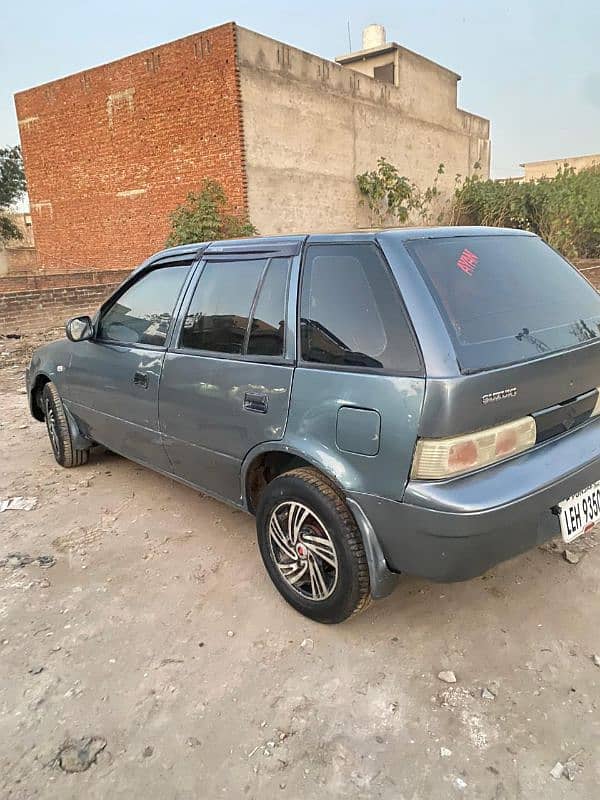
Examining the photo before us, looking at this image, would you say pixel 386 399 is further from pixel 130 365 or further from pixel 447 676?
pixel 130 365

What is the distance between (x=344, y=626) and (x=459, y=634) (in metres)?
0.50

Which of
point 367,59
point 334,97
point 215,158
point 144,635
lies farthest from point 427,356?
point 367,59

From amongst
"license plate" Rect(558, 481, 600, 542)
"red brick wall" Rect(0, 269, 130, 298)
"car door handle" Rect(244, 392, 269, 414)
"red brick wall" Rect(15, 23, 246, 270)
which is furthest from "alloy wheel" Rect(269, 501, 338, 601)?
"red brick wall" Rect(15, 23, 246, 270)

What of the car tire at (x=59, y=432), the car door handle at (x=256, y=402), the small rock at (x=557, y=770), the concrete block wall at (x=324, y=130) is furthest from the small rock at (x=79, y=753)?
the concrete block wall at (x=324, y=130)

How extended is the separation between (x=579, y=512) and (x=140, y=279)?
110 inches

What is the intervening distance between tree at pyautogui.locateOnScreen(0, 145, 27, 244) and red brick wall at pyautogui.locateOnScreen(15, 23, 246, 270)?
17.6 feet

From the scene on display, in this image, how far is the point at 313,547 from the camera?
8.09 feet

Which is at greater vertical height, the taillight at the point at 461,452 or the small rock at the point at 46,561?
the taillight at the point at 461,452

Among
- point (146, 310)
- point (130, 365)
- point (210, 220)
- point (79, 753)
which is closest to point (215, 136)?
point (210, 220)

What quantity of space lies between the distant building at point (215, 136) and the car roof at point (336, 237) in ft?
34.5

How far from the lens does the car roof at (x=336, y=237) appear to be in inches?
92.4

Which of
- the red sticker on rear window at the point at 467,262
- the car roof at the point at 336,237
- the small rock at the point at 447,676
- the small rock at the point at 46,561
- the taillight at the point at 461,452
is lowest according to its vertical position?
the small rock at the point at 447,676

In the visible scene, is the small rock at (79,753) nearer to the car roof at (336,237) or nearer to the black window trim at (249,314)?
the black window trim at (249,314)

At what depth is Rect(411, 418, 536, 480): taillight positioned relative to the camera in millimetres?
2004
